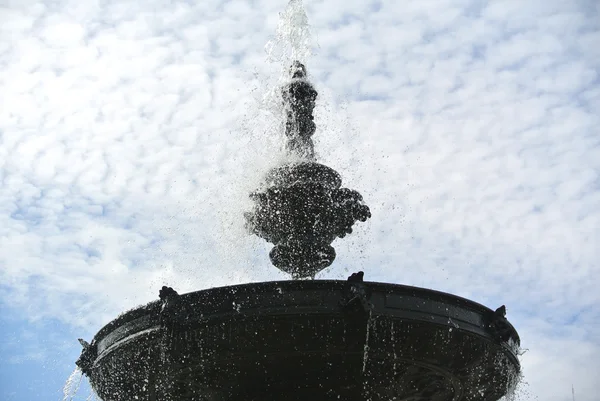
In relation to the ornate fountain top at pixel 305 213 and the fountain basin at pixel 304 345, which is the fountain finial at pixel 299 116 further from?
the fountain basin at pixel 304 345

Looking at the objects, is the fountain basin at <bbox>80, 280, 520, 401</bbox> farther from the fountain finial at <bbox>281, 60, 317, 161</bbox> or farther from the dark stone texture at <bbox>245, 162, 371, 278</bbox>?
the fountain finial at <bbox>281, 60, 317, 161</bbox>

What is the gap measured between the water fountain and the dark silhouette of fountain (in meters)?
0.01

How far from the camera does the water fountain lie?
7.00 metres

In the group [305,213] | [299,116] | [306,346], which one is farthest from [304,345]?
[299,116]

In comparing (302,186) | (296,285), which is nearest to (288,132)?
(302,186)

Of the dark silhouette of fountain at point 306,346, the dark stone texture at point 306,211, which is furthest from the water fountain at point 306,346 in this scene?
the dark stone texture at point 306,211

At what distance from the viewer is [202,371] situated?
25.1 feet

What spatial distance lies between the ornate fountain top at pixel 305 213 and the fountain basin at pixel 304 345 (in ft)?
7.19

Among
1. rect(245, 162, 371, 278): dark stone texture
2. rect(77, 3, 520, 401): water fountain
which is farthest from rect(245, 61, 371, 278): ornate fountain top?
rect(77, 3, 520, 401): water fountain

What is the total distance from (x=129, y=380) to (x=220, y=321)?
5.74 feet

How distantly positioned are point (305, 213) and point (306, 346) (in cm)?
277

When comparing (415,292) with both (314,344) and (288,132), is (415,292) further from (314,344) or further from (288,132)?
(288,132)

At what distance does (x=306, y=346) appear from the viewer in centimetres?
714

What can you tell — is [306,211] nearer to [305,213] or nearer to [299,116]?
[305,213]
